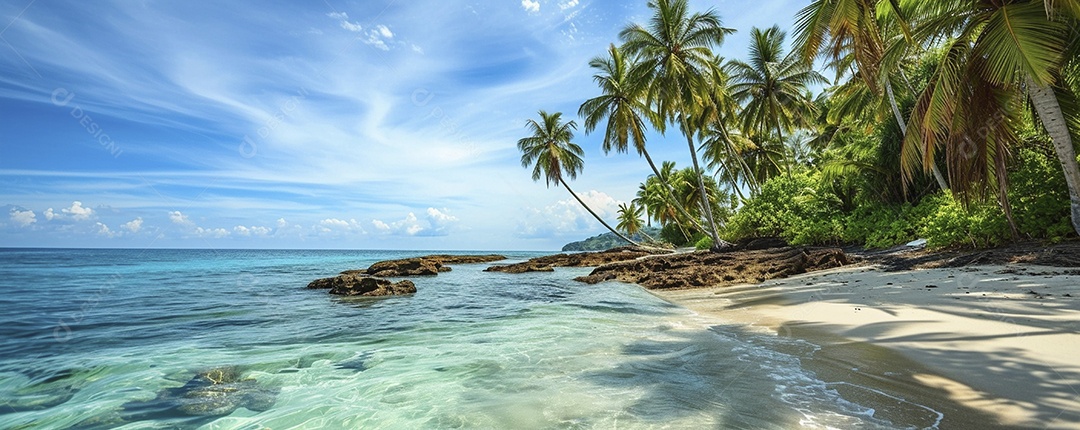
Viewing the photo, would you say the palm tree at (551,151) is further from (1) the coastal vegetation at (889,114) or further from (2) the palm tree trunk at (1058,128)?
(2) the palm tree trunk at (1058,128)

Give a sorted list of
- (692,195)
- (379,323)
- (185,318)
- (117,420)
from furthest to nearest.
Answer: (692,195)
(185,318)
(379,323)
(117,420)

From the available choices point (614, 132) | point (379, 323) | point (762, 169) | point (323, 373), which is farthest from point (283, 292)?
point (762, 169)

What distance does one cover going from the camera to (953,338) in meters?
4.55

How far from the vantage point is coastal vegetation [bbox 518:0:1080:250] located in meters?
8.16

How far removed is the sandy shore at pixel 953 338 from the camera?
3100 mm

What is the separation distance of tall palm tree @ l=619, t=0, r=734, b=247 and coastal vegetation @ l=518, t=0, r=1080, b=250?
2.8 inches

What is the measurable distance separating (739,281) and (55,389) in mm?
13222

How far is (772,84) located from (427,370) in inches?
1084

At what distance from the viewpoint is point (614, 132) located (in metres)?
26.8

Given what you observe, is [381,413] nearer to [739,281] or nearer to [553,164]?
[739,281]

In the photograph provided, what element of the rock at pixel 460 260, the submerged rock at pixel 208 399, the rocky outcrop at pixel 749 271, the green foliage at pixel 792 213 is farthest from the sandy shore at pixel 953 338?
the rock at pixel 460 260

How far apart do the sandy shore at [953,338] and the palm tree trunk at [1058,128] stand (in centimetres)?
235

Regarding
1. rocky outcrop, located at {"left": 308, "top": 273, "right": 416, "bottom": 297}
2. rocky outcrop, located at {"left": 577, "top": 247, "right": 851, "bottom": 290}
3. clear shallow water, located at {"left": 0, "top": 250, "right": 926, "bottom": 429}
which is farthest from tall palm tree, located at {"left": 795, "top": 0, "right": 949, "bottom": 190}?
rocky outcrop, located at {"left": 308, "top": 273, "right": 416, "bottom": 297}

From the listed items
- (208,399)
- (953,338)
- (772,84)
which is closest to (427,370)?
(208,399)
